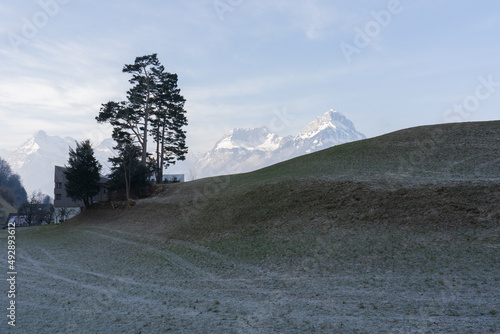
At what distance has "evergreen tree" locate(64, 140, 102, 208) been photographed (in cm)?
4527

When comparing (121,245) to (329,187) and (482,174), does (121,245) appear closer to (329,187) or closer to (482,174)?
(329,187)

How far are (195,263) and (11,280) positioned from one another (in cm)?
912

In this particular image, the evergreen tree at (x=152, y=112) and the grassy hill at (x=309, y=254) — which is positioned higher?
the evergreen tree at (x=152, y=112)

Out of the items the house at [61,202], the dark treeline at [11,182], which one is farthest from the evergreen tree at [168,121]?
the dark treeline at [11,182]

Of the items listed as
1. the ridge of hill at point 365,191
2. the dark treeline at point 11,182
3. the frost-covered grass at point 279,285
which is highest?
the dark treeline at point 11,182

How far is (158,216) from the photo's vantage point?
35.3 m

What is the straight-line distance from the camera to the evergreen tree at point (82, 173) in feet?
149

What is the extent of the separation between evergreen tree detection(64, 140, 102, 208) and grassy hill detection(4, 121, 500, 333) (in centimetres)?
911

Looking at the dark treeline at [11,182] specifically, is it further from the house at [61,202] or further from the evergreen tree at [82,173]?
the evergreen tree at [82,173]

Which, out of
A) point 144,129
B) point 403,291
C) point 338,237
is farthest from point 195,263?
point 144,129

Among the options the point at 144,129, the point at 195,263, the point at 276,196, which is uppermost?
the point at 144,129

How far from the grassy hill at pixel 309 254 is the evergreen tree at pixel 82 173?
9.11 meters

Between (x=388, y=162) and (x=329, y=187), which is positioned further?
(x=388, y=162)

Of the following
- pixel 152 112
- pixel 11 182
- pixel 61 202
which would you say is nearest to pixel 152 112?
pixel 152 112
